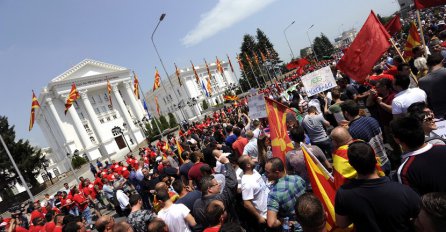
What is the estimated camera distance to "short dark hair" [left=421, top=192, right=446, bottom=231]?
1791 millimetres

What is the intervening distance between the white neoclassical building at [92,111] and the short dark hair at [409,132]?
5715 centimetres

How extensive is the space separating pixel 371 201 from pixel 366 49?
4.40 metres

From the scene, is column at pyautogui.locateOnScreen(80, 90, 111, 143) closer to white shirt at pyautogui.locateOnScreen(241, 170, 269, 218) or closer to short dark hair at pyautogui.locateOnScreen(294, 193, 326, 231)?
white shirt at pyautogui.locateOnScreen(241, 170, 269, 218)

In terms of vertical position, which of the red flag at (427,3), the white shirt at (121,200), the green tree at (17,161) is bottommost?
the white shirt at (121,200)

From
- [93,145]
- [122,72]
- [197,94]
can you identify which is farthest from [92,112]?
[197,94]

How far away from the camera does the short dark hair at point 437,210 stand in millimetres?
1791

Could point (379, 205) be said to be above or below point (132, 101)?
below

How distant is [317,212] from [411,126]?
3.71ft

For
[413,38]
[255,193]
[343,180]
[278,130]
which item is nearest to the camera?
[343,180]

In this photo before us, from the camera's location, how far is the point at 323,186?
3.37 metres

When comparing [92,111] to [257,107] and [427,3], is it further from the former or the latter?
[427,3]

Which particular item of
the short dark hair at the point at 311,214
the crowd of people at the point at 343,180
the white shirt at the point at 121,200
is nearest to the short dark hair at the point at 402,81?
the crowd of people at the point at 343,180

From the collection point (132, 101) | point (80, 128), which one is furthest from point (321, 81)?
point (132, 101)

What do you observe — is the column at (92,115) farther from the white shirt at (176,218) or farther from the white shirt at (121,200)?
the white shirt at (176,218)
